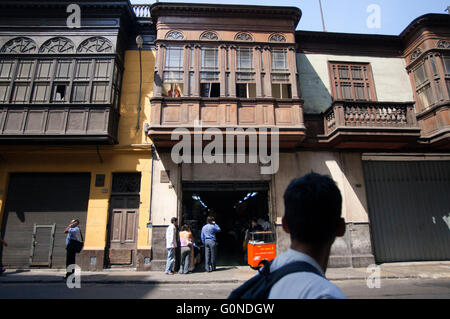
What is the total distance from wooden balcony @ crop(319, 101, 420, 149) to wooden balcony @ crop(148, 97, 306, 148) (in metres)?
1.55

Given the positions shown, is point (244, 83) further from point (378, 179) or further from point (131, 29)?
point (378, 179)

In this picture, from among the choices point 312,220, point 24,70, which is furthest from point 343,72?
point 24,70

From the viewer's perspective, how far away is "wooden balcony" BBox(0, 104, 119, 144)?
988 centimetres

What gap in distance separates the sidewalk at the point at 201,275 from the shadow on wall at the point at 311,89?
6961mm

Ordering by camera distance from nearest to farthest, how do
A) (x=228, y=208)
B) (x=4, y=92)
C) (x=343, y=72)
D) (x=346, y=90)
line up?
(x=4, y=92) < (x=346, y=90) < (x=343, y=72) < (x=228, y=208)

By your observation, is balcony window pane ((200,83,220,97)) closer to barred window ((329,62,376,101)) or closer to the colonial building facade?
the colonial building facade

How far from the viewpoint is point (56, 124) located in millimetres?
10117

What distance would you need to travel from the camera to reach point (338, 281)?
7.94m

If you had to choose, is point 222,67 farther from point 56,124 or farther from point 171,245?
point 171,245

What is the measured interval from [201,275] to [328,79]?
10.5 metres

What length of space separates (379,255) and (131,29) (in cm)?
1531

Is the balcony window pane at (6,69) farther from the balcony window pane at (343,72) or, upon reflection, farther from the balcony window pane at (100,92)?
the balcony window pane at (343,72)

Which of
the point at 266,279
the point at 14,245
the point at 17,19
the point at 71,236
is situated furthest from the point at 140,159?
the point at 266,279

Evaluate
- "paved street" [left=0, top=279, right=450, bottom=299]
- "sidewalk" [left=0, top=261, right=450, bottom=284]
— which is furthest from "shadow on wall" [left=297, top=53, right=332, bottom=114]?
"paved street" [left=0, top=279, right=450, bottom=299]
